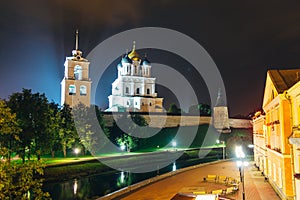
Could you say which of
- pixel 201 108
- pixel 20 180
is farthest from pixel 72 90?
pixel 201 108

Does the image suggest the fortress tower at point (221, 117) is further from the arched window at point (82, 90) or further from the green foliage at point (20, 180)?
the green foliage at point (20, 180)

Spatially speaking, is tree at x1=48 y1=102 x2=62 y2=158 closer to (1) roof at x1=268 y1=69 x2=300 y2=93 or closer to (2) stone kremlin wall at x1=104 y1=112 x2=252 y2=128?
(2) stone kremlin wall at x1=104 y1=112 x2=252 y2=128

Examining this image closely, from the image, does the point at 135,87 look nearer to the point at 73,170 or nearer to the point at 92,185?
the point at 73,170

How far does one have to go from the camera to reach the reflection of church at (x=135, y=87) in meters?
59.6

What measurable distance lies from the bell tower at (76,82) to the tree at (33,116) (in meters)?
16.9

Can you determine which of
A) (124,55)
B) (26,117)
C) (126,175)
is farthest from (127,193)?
(124,55)

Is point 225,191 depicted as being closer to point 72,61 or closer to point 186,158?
point 186,158

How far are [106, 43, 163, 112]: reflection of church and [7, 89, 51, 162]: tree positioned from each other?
30949 mm

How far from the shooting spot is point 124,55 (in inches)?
2596

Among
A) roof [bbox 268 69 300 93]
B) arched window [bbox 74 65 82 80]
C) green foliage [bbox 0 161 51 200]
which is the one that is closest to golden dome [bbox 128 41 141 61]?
arched window [bbox 74 65 82 80]

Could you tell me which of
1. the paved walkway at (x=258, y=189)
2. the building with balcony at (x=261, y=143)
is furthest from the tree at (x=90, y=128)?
the paved walkway at (x=258, y=189)

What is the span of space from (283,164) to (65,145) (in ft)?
76.2

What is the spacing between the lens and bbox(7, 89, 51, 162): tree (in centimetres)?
2480

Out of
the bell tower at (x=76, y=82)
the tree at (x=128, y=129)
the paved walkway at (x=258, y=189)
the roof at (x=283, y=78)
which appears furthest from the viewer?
the bell tower at (x=76, y=82)
